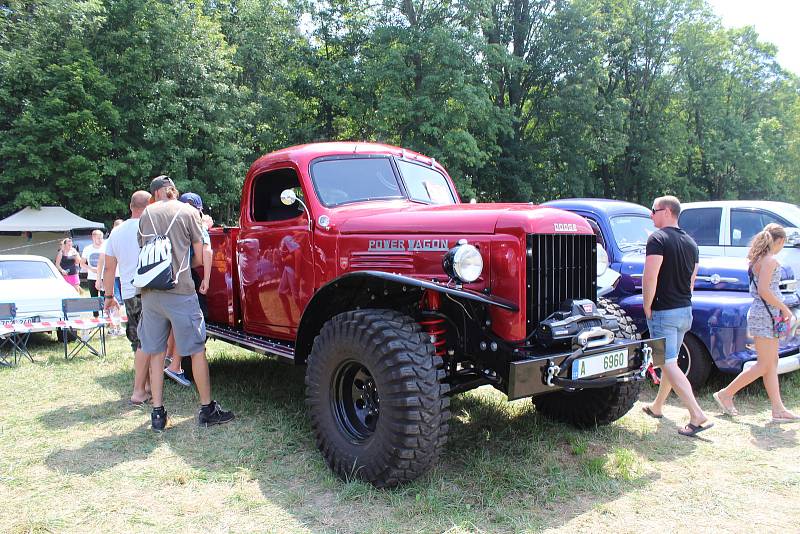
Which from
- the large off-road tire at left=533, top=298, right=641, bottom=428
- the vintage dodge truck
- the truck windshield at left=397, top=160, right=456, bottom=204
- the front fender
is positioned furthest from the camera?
the truck windshield at left=397, top=160, right=456, bottom=204

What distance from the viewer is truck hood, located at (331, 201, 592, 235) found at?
11.1 ft

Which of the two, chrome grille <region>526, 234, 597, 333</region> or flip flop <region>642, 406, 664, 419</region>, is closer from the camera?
chrome grille <region>526, 234, 597, 333</region>

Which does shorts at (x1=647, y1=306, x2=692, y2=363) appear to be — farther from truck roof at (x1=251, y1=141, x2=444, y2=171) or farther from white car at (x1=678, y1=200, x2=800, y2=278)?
white car at (x1=678, y1=200, x2=800, y2=278)

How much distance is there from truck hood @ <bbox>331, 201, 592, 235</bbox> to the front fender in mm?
390

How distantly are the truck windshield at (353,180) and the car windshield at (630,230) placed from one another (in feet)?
10.3

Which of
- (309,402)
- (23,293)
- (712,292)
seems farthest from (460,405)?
(23,293)

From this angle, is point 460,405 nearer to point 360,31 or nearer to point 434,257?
point 434,257

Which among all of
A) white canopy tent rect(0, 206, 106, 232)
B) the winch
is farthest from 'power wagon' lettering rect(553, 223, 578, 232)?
white canopy tent rect(0, 206, 106, 232)

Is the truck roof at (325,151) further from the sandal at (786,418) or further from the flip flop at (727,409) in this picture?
the sandal at (786,418)

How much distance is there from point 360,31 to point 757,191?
25311mm

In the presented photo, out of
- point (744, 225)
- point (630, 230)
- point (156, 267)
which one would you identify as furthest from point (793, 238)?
point (156, 267)

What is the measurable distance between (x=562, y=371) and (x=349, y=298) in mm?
1547

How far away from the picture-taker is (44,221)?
18359 millimetres

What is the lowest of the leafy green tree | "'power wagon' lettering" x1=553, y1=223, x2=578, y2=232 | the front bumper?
the front bumper
